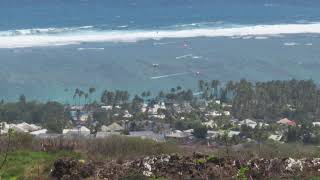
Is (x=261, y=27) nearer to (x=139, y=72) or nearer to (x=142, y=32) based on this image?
(x=142, y=32)

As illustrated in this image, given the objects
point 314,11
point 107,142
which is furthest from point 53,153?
point 314,11

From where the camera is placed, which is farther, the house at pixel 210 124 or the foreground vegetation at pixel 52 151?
the house at pixel 210 124

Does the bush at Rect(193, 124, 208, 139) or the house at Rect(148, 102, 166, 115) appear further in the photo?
the house at Rect(148, 102, 166, 115)

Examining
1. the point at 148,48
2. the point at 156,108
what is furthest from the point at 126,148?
the point at 148,48

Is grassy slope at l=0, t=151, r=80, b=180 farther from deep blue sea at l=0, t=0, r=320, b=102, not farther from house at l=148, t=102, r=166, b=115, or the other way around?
deep blue sea at l=0, t=0, r=320, b=102

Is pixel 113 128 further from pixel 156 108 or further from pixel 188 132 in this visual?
pixel 156 108

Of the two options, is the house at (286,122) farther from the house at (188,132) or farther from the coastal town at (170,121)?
the house at (188,132)

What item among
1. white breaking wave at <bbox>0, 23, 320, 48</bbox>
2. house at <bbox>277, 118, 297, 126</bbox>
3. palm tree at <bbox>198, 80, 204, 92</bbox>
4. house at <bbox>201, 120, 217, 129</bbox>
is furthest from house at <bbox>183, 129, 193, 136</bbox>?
white breaking wave at <bbox>0, 23, 320, 48</bbox>

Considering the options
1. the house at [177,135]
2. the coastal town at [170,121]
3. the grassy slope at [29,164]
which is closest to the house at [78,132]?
the coastal town at [170,121]
